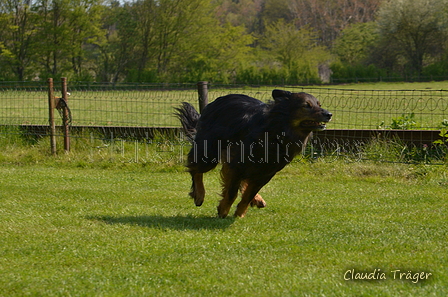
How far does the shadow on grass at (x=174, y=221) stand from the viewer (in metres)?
6.06

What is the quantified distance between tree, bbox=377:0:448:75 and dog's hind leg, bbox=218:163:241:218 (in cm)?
5366

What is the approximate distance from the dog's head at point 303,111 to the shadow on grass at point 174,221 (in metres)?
1.41

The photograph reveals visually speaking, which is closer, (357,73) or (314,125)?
(314,125)

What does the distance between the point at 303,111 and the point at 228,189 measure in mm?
1321

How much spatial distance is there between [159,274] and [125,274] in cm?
27

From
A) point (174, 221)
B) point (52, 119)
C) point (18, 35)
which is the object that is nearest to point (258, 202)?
point (174, 221)

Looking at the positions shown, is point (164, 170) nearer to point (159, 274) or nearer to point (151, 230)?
point (151, 230)

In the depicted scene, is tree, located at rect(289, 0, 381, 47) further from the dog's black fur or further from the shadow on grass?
→ the shadow on grass

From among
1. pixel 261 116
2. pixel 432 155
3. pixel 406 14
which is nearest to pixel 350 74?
pixel 406 14

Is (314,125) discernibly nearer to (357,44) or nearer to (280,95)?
(280,95)

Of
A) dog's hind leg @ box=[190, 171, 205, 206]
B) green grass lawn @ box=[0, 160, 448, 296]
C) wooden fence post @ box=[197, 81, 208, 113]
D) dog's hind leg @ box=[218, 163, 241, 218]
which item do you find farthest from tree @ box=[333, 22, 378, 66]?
dog's hind leg @ box=[218, 163, 241, 218]

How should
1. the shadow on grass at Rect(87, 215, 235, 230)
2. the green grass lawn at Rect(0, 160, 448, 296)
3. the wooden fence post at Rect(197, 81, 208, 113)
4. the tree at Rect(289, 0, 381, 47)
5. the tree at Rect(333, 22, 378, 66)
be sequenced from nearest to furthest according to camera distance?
the green grass lawn at Rect(0, 160, 448, 296) < the shadow on grass at Rect(87, 215, 235, 230) < the wooden fence post at Rect(197, 81, 208, 113) < the tree at Rect(333, 22, 378, 66) < the tree at Rect(289, 0, 381, 47)

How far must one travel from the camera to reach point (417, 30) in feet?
188

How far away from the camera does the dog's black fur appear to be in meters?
6.11
